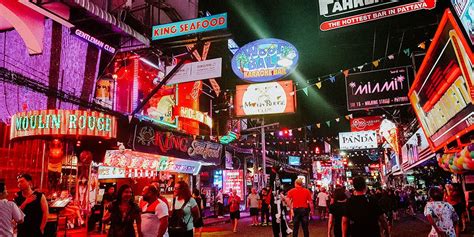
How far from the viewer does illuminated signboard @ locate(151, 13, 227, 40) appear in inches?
547

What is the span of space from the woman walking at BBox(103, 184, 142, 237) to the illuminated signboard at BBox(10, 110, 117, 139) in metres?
7.75

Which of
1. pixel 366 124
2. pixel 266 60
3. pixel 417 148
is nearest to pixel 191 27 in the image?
pixel 266 60

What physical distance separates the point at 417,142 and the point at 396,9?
11414mm

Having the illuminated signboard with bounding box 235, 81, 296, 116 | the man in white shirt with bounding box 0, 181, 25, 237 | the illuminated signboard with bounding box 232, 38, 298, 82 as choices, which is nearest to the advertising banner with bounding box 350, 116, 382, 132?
the illuminated signboard with bounding box 235, 81, 296, 116

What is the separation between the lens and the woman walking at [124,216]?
6.15 m

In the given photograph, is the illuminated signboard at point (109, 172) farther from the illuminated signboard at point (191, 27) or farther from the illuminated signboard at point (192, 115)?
the illuminated signboard at point (191, 27)

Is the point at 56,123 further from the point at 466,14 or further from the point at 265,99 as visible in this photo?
the point at 466,14

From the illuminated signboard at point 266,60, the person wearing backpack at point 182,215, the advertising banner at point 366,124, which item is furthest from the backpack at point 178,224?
the advertising banner at point 366,124

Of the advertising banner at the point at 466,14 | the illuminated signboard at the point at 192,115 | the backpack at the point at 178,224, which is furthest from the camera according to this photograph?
the illuminated signboard at the point at 192,115

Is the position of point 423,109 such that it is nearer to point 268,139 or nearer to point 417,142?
point 417,142

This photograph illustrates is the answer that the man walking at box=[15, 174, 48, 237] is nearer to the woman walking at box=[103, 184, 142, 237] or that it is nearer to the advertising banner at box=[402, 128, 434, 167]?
the woman walking at box=[103, 184, 142, 237]

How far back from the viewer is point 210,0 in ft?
95.3

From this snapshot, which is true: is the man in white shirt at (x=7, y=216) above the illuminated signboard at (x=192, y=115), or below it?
below

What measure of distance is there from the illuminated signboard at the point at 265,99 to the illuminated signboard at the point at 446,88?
4.87 m
